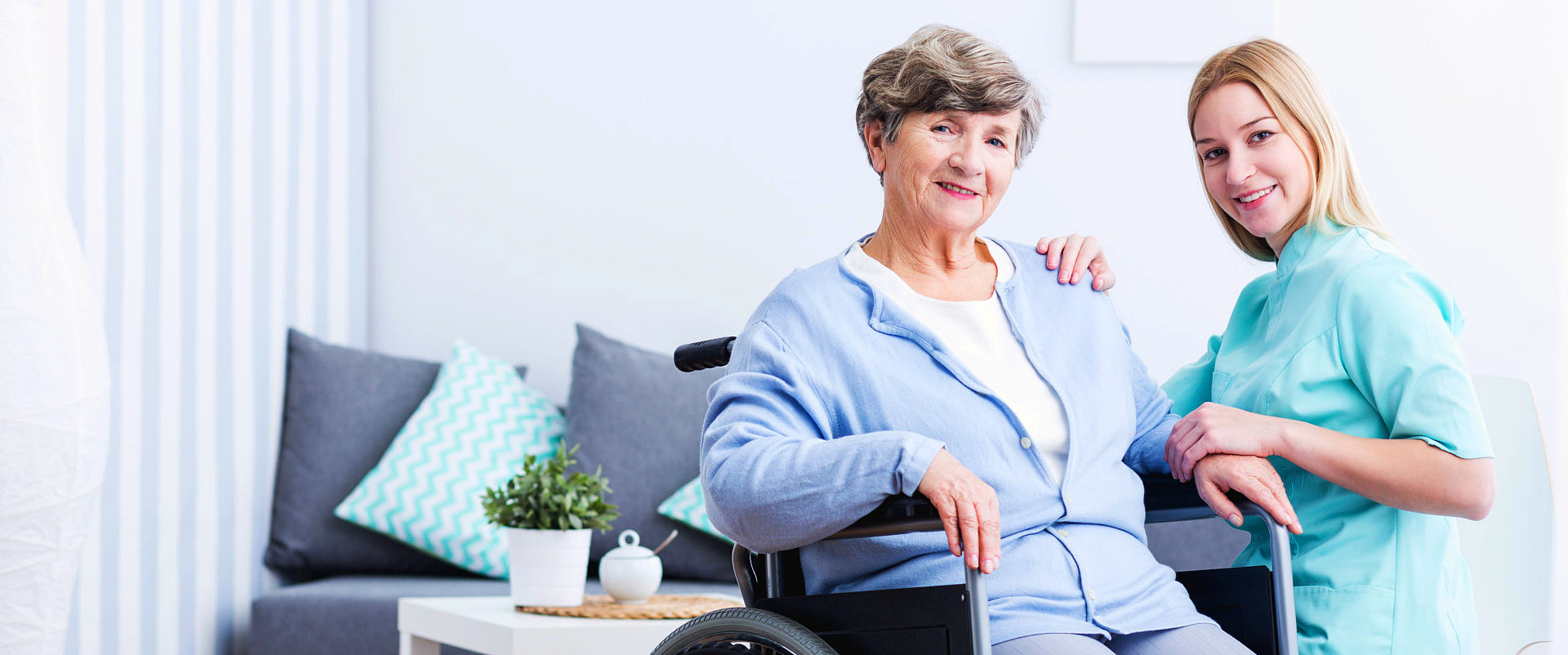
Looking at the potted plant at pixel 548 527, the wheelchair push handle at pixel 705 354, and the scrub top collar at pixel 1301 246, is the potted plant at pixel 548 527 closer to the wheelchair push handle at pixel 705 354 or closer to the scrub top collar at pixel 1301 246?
the wheelchair push handle at pixel 705 354

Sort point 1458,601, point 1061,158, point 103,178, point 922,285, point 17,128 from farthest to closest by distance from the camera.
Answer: point 1061,158
point 103,178
point 17,128
point 922,285
point 1458,601

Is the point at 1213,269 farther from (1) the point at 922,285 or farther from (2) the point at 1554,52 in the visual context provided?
(1) the point at 922,285

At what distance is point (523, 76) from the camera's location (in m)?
3.03

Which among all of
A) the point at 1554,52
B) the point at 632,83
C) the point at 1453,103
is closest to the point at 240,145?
the point at 632,83

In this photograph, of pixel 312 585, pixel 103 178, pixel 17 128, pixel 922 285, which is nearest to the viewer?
pixel 922 285

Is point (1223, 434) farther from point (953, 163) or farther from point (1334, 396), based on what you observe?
point (953, 163)

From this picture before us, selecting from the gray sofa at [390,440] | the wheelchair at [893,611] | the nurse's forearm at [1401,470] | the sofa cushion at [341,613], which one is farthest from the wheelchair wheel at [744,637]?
the gray sofa at [390,440]

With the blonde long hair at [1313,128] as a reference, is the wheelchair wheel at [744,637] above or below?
below

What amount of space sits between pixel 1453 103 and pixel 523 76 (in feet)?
7.34

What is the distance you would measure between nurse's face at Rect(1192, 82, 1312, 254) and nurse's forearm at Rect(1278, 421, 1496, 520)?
0.31 meters

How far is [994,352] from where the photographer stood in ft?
4.37

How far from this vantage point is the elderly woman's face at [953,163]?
4.45ft

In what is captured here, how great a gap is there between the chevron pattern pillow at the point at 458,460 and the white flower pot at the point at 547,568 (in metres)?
0.54

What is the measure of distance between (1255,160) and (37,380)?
1548 mm
